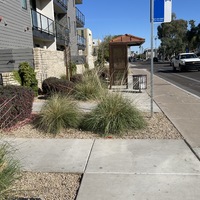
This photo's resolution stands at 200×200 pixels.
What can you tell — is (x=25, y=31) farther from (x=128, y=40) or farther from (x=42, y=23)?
(x=128, y=40)

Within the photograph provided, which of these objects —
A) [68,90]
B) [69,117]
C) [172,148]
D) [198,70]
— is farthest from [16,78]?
[198,70]

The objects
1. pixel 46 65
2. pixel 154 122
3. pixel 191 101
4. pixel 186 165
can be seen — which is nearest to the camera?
pixel 186 165

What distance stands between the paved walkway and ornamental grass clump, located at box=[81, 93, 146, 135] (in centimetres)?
49

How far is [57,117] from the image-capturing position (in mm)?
6352

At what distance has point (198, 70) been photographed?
29547 mm

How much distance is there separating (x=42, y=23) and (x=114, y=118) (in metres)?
16.9

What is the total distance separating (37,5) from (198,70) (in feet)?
56.8

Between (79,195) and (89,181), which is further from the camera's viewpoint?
(89,181)

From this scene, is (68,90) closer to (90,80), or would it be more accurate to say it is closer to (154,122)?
(90,80)

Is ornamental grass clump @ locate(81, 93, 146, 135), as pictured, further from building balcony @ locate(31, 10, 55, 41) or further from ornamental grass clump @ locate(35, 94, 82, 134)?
building balcony @ locate(31, 10, 55, 41)

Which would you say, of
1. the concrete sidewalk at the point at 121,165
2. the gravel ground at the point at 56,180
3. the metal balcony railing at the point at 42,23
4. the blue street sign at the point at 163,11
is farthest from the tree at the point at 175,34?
the concrete sidewalk at the point at 121,165

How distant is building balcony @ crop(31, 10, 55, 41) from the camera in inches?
757

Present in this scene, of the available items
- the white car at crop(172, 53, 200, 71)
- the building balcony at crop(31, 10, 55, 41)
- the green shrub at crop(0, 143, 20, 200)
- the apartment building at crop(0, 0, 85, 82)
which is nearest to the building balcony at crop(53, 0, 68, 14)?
the apartment building at crop(0, 0, 85, 82)

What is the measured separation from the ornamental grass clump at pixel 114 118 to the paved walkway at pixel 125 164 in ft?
1.62
